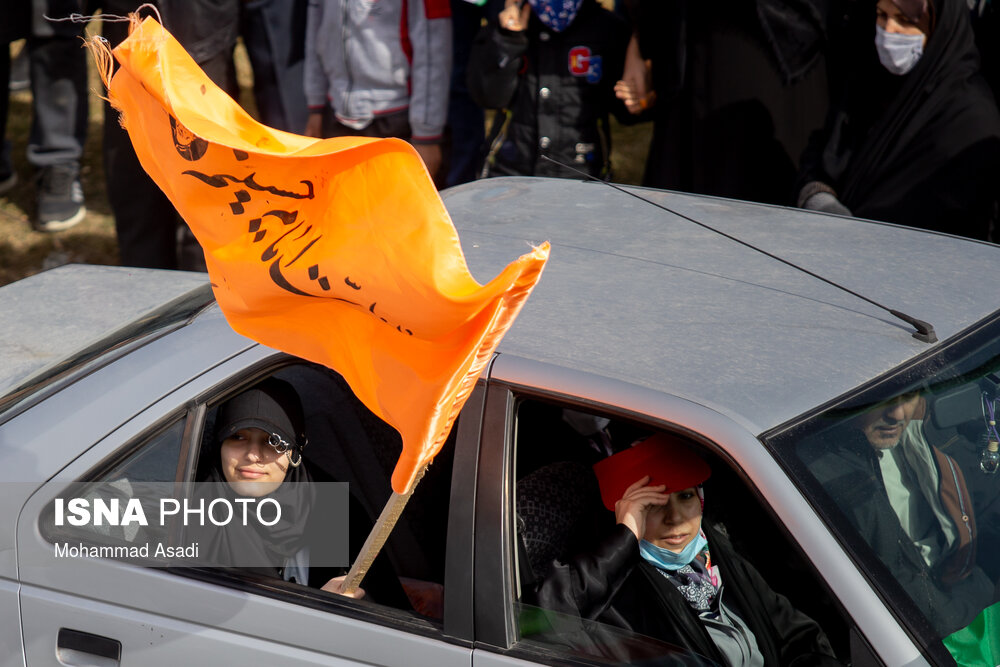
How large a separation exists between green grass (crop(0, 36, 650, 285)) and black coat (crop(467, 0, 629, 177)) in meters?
2.15

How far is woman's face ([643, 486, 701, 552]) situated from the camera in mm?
2422

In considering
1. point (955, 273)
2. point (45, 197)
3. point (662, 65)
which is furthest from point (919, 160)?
point (45, 197)

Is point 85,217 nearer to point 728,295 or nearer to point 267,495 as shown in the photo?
point 267,495

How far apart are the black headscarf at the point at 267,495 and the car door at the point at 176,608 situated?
137 mm

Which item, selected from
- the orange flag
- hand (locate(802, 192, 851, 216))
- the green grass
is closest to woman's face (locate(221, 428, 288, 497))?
the orange flag

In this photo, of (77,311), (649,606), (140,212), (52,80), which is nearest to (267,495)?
(649,606)

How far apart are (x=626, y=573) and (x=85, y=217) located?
18.3 ft

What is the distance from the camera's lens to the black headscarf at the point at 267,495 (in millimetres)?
2518

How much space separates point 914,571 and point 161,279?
2.51 m

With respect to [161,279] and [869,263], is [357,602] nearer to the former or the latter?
[869,263]

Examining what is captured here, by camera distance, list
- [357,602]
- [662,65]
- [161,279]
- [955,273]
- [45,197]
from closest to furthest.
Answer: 1. [357,602]
2. [955,273]
3. [161,279]
4. [662,65]
5. [45,197]

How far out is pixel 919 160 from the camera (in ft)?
13.4

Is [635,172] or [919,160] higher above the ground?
[919,160]

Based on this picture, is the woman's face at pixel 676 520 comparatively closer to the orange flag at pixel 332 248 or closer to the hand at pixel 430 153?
the orange flag at pixel 332 248
